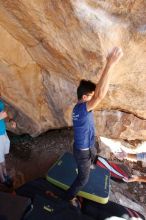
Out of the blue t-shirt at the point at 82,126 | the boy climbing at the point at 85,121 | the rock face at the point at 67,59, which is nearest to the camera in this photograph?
the boy climbing at the point at 85,121

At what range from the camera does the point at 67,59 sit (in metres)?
4.47

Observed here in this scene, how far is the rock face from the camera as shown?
3957 mm

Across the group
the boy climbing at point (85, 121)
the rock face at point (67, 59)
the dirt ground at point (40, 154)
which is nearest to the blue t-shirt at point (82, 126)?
the boy climbing at point (85, 121)

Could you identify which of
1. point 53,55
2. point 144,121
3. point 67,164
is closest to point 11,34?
point 53,55

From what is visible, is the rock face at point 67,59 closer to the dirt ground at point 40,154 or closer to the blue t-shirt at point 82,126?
the dirt ground at point 40,154

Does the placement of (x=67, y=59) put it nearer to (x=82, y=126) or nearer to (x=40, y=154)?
(x=82, y=126)

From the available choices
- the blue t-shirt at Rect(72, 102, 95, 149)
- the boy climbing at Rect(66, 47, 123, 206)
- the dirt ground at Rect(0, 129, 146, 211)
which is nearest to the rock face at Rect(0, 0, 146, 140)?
the dirt ground at Rect(0, 129, 146, 211)

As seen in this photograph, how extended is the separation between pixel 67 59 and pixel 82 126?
112 cm

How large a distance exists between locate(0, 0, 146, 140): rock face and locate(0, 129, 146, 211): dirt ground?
33cm

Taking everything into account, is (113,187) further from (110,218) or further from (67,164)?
(110,218)

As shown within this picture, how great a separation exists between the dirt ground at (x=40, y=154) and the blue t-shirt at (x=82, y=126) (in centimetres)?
170

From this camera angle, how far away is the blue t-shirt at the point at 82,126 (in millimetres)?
3711

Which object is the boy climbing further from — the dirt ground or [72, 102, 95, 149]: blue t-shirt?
the dirt ground

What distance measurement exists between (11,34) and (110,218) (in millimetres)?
2732
